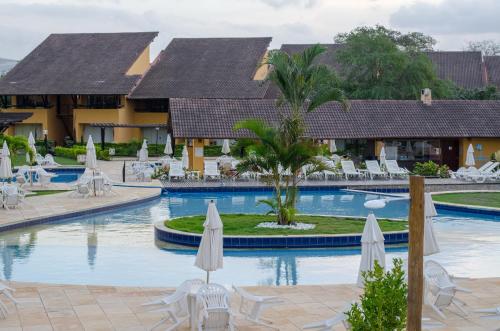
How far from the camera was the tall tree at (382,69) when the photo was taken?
4181 centimetres

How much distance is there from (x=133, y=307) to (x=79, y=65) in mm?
41342

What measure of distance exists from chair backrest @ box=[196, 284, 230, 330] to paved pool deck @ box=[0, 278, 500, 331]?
0.60 m

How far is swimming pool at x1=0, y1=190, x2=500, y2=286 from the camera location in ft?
44.5

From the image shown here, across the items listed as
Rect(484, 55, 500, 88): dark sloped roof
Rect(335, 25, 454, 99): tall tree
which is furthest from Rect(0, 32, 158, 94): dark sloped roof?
Rect(484, 55, 500, 88): dark sloped roof

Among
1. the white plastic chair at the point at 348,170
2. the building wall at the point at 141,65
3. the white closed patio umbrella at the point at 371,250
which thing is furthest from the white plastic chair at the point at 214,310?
the building wall at the point at 141,65

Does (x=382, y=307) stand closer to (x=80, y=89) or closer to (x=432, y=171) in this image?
(x=432, y=171)

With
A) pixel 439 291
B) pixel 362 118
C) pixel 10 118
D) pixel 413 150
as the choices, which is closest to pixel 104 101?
pixel 10 118

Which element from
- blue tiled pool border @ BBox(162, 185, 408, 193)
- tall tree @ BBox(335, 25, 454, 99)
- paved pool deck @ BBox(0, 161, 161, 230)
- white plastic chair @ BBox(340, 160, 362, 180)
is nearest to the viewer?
paved pool deck @ BBox(0, 161, 161, 230)

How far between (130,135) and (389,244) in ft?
114

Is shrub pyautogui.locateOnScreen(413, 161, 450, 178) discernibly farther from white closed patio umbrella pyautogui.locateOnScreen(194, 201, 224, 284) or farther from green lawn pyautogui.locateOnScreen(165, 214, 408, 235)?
white closed patio umbrella pyautogui.locateOnScreen(194, 201, 224, 284)

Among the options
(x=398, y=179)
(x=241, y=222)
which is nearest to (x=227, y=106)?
(x=398, y=179)

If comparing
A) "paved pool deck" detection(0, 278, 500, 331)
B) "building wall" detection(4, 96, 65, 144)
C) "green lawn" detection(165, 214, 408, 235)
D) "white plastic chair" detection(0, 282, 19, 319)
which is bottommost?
"paved pool deck" detection(0, 278, 500, 331)

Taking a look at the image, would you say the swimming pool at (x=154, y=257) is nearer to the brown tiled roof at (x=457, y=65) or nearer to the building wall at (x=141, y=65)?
the building wall at (x=141, y=65)

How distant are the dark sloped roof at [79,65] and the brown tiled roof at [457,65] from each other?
12.0 metres
